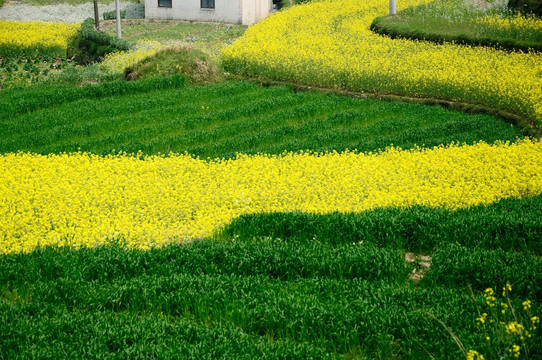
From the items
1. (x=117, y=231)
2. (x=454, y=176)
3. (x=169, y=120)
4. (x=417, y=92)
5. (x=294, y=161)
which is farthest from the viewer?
(x=417, y=92)

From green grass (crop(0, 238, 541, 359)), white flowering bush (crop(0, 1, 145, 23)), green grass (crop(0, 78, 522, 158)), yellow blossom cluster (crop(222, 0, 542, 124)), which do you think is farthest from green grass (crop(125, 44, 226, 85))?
white flowering bush (crop(0, 1, 145, 23))

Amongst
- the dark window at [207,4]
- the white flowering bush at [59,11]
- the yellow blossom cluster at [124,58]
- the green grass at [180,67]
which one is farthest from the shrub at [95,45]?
the white flowering bush at [59,11]

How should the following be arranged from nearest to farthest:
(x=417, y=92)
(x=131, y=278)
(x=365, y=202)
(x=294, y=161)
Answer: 1. (x=131, y=278)
2. (x=365, y=202)
3. (x=294, y=161)
4. (x=417, y=92)

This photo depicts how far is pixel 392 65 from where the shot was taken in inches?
819

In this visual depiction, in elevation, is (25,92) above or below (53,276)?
above

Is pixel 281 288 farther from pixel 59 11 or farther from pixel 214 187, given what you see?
pixel 59 11

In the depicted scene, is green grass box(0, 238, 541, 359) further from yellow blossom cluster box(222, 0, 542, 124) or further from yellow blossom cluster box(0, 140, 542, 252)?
yellow blossom cluster box(222, 0, 542, 124)

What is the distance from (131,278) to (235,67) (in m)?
15.4

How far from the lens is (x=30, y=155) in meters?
14.5

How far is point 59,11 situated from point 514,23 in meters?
33.0

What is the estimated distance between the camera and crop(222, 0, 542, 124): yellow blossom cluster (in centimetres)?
1817

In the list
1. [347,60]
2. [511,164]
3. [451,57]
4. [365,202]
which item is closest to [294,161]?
[365,202]

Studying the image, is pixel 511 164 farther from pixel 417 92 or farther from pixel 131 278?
pixel 131 278

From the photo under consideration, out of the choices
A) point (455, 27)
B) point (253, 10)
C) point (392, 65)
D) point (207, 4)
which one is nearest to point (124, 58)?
point (392, 65)
